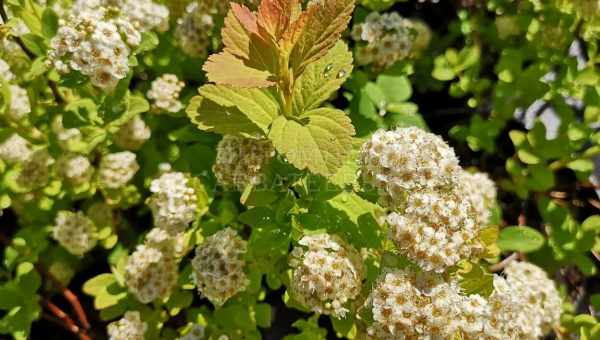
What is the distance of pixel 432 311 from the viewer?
1796 mm

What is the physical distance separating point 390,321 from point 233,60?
1.03m

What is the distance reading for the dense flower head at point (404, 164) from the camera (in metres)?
1.90

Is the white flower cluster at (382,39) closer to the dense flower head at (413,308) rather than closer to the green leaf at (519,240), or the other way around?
the green leaf at (519,240)

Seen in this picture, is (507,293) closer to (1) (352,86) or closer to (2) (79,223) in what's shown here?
(1) (352,86)

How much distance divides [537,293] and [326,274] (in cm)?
115

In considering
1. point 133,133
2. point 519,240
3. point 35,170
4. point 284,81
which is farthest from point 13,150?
point 519,240

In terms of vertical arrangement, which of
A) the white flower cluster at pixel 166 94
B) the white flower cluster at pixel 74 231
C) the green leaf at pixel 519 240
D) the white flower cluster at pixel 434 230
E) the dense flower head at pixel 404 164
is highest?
the dense flower head at pixel 404 164

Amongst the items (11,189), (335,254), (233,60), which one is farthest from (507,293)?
(11,189)

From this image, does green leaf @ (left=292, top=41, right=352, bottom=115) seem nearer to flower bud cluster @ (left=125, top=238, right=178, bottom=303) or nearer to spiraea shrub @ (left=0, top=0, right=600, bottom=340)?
spiraea shrub @ (left=0, top=0, right=600, bottom=340)

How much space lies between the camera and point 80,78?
2.34 metres

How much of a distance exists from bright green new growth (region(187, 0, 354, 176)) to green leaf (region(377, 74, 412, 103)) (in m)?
0.77

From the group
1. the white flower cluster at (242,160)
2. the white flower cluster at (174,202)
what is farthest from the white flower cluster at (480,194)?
the white flower cluster at (174,202)

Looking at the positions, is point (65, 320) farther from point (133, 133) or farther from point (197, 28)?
point (197, 28)

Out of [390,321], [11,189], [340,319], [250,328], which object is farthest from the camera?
[11,189]
